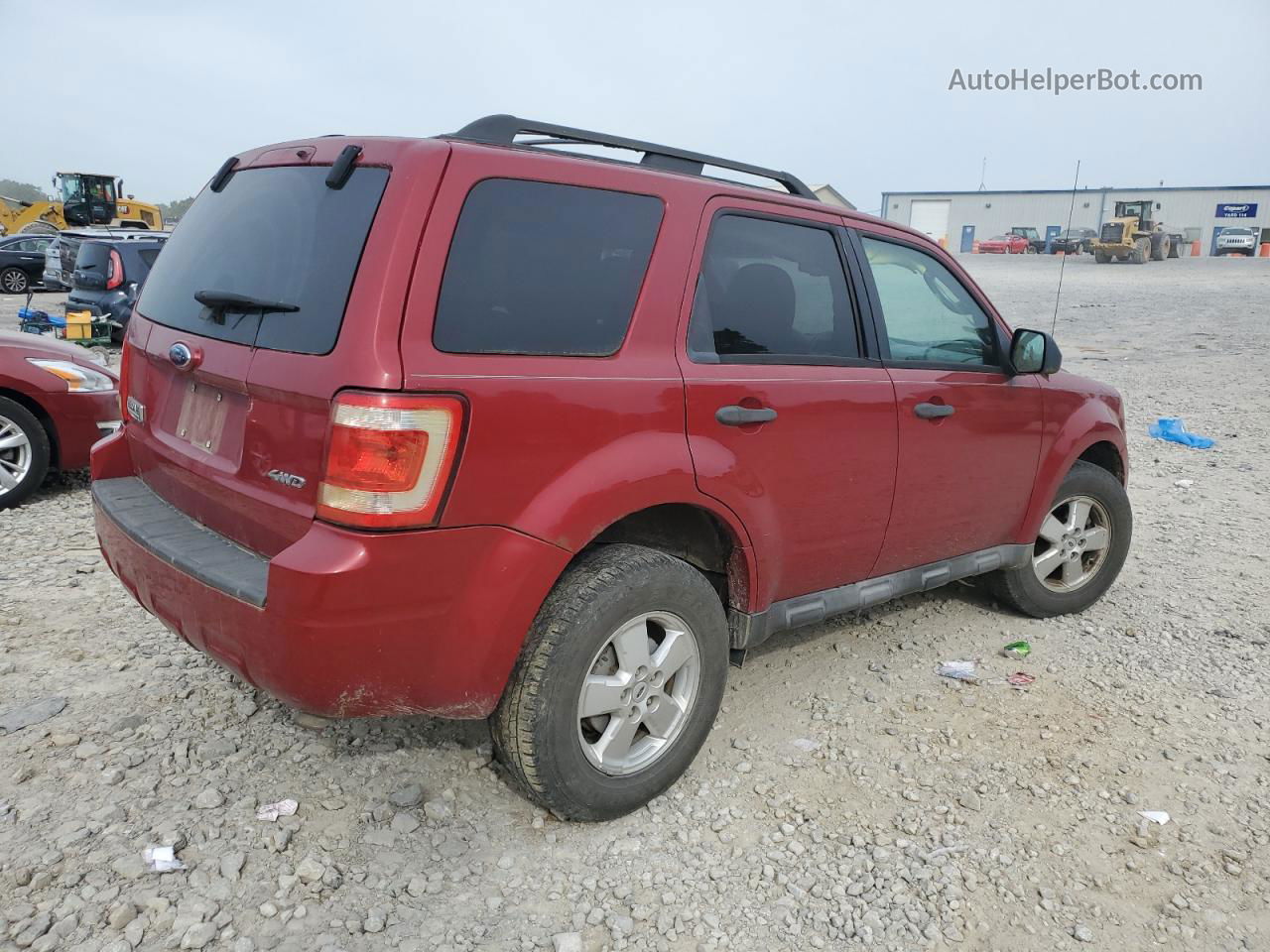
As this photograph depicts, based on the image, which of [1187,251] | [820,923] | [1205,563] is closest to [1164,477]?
[1205,563]

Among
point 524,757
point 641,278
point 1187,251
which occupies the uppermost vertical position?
point 1187,251

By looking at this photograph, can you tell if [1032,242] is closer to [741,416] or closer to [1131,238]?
[1131,238]

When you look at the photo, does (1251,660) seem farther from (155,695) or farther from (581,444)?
(155,695)

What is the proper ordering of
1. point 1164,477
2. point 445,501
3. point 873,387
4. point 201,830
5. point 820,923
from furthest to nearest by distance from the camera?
1. point 1164,477
2. point 873,387
3. point 201,830
4. point 820,923
5. point 445,501

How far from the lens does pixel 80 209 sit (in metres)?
31.1

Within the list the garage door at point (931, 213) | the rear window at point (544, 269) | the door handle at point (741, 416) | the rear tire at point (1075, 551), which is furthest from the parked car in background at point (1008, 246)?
the rear window at point (544, 269)

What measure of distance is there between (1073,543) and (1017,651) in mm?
714

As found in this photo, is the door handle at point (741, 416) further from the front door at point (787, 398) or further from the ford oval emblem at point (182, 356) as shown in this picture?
the ford oval emblem at point (182, 356)

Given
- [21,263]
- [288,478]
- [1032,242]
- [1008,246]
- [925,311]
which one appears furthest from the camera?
[1032,242]

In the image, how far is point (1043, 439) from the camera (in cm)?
408

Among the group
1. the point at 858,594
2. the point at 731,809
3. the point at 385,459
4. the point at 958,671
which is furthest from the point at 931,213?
the point at 385,459

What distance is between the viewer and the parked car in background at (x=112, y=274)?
1195cm

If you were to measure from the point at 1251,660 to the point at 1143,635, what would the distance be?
0.42 metres

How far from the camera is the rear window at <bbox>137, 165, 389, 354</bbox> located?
2297 millimetres
